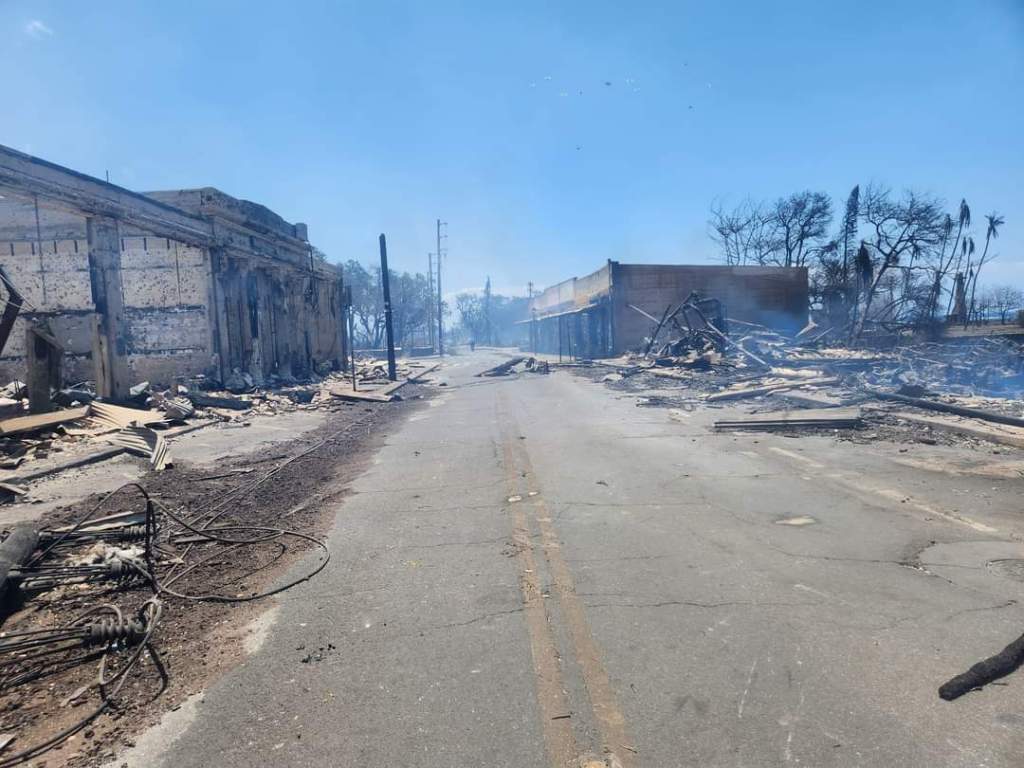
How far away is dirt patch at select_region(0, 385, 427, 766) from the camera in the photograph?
2.83 metres

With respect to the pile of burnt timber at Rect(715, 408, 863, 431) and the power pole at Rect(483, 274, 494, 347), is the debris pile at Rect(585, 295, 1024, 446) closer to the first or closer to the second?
the pile of burnt timber at Rect(715, 408, 863, 431)

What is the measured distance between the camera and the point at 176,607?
13.4 feet

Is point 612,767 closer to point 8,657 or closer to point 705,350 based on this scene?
point 8,657

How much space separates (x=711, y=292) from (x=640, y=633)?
127 feet

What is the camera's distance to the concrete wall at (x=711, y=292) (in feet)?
125

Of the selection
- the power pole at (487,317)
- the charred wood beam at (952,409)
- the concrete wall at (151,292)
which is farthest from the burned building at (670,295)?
the power pole at (487,317)

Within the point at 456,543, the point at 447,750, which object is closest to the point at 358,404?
the point at 456,543

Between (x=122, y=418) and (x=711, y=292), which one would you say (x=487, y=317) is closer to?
(x=711, y=292)

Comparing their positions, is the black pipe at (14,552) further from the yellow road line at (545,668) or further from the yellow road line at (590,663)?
the yellow road line at (590,663)

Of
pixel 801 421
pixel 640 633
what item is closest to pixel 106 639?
pixel 640 633

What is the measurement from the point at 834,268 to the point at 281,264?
121 ft

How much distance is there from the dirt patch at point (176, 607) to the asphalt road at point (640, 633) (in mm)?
241

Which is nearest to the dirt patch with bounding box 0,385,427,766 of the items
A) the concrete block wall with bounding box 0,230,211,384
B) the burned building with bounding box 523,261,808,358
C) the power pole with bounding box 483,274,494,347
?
the concrete block wall with bounding box 0,230,211,384

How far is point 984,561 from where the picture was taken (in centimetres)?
443
